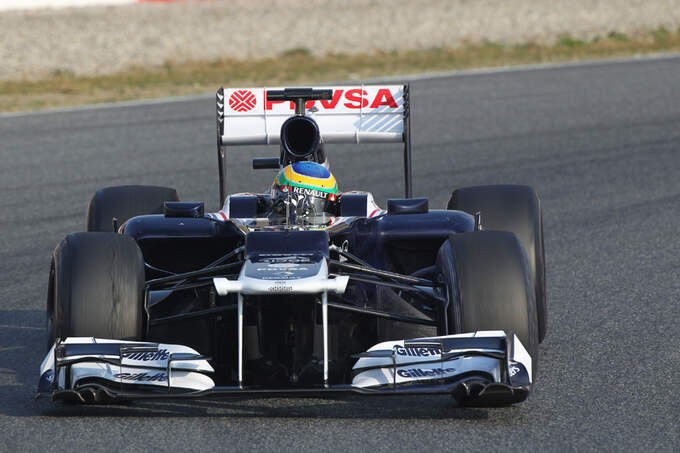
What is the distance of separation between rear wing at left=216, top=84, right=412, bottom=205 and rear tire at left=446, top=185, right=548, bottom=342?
103 cm

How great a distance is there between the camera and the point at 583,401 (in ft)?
19.6

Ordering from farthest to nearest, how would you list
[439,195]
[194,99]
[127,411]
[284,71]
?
[284,71] < [194,99] < [439,195] < [127,411]

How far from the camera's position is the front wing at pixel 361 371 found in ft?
17.9

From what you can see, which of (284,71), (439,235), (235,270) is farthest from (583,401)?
(284,71)

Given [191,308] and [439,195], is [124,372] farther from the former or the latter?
[439,195]

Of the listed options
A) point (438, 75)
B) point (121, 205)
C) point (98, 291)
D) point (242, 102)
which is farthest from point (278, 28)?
point (98, 291)

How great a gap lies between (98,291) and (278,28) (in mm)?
25991

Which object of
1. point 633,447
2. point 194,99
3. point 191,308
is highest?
point 194,99

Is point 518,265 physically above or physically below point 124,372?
above

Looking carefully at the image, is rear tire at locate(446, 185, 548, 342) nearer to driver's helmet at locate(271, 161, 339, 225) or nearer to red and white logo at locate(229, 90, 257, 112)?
driver's helmet at locate(271, 161, 339, 225)

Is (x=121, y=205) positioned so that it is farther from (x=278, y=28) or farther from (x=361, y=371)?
(x=278, y=28)

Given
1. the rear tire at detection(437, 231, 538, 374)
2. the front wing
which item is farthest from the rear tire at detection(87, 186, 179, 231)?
the rear tire at detection(437, 231, 538, 374)

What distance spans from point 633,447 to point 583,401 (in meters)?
0.72

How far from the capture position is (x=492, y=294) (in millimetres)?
5785
